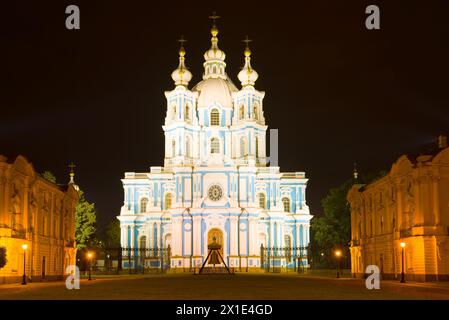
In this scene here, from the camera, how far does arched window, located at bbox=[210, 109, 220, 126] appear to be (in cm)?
10675

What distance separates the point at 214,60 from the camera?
112188 millimetres

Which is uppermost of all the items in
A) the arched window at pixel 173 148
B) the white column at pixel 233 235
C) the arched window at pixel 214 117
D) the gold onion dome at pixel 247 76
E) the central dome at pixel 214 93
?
the gold onion dome at pixel 247 76

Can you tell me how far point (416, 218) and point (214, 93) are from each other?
6274 centimetres

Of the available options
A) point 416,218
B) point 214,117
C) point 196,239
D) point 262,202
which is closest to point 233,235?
point 196,239

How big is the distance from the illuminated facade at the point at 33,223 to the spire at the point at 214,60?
49154 millimetres

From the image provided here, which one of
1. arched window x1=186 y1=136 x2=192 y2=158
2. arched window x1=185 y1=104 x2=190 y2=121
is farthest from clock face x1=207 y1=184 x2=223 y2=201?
arched window x1=185 y1=104 x2=190 y2=121

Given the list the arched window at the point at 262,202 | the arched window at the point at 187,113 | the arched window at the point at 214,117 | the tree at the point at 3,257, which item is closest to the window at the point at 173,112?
the arched window at the point at 187,113

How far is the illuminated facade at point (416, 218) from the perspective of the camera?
4634 centimetres

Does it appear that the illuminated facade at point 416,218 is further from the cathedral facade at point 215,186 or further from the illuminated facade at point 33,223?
the cathedral facade at point 215,186

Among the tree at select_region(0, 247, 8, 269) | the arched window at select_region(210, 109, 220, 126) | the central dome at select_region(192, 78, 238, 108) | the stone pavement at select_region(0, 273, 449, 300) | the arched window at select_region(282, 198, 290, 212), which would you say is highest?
the central dome at select_region(192, 78, 238, 108)

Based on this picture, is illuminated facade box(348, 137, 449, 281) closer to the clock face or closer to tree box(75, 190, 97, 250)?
the clock face

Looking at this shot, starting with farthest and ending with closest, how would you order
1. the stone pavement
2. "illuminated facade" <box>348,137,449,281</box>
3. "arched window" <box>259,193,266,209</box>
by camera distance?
"arched window" <box>259,193,266,209</box>, "illuminated facade" <box>348,137,449,281</box>, the stone pavement

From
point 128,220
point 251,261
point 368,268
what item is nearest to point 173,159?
point 128,220

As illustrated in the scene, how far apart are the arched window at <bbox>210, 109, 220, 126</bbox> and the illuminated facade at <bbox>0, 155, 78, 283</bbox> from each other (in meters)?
42.3
